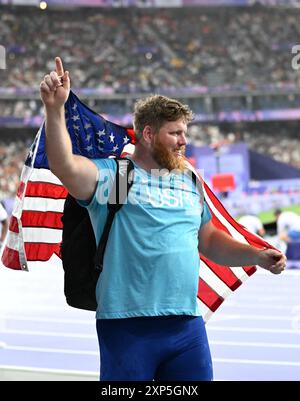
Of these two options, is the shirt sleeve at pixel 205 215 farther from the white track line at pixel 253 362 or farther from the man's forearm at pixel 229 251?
the white track line at pixel 253 362

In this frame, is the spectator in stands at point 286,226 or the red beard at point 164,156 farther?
the spectator in stands at point 286,226

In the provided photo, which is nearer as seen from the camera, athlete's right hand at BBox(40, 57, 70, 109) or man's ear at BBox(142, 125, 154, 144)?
athlete's right hand at BBox(40, 57, 70, 109)

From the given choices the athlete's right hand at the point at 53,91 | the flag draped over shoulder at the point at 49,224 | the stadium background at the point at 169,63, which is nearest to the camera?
the athlete's right hand at the point at 53,91

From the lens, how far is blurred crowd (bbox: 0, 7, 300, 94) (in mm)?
34500

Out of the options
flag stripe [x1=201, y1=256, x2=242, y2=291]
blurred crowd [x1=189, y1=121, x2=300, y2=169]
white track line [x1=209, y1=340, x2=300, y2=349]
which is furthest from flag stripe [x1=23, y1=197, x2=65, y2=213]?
blurred crowd [x1=189, y1=121, x2=300, y2=169]

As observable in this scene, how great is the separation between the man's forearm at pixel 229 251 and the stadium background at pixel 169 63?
26.8 m

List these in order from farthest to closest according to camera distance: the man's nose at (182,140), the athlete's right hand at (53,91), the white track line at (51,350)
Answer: the white track line at (51,350) → the man's nose at (182,140) → the athlete's right hand at (53,91)

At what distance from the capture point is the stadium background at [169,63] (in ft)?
109

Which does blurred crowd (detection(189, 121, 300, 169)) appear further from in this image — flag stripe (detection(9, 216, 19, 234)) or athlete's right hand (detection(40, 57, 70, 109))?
athlete's right hand (detection(40, 57, 70, 109))

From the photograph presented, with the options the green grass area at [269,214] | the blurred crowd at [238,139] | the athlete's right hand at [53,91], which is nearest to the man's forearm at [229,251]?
the athlete's right hand at [53,91]

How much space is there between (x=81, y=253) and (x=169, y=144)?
51 cm

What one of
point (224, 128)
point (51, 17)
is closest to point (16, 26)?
point (51, 17)

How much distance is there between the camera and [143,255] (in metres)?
2.51

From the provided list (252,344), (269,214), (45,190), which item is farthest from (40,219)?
(269,214)
